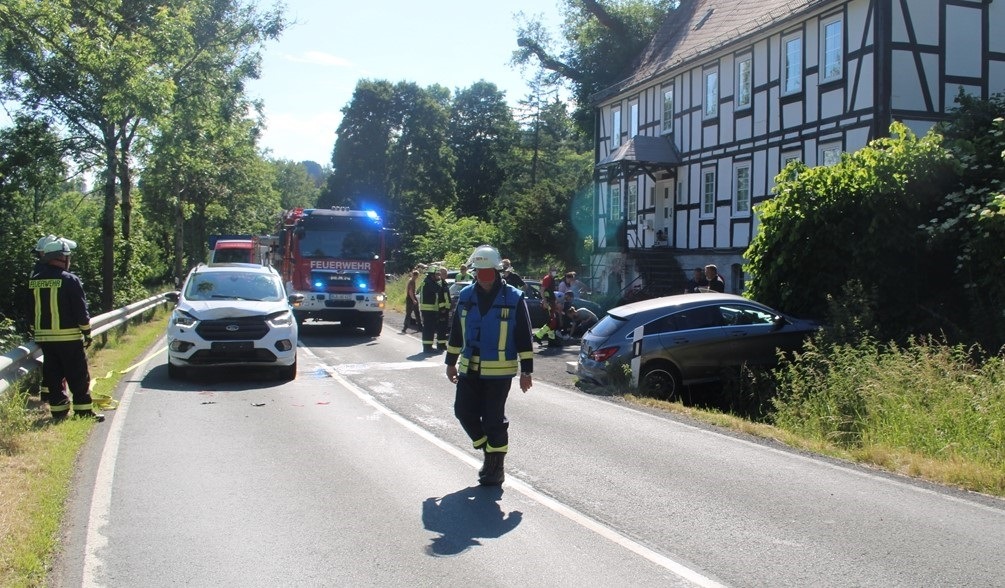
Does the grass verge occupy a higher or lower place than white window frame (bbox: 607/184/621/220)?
lower

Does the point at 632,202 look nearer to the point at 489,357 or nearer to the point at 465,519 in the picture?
the point at 489,357

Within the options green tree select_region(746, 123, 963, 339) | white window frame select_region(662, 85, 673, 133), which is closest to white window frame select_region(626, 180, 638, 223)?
white window frame select_region(662, 85, 673, 133)

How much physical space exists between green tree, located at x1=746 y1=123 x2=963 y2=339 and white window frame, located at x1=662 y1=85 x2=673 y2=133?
1530 cm

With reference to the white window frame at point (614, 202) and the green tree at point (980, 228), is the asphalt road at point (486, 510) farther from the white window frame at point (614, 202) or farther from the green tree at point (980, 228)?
the white window frame at point (614, 202)

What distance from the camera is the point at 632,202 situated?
113ft

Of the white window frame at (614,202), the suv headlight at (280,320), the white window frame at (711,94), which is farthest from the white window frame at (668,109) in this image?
the suv headlight at (280,320)

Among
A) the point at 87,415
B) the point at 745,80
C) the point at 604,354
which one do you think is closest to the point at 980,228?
the point at 604,354

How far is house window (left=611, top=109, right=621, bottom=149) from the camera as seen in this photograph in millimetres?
35594

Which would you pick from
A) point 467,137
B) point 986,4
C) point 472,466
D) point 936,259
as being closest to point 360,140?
point 467,137

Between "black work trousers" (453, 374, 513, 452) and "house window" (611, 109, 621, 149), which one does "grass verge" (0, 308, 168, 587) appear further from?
"house window" (611, 109, 621, 149)

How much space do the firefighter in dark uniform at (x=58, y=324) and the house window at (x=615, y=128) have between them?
28.3 metres

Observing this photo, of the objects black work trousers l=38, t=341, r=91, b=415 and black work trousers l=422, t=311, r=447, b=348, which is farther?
black work trousers l=422, t=311, r=447, b=348

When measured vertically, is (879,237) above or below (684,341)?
above

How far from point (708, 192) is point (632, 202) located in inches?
238
